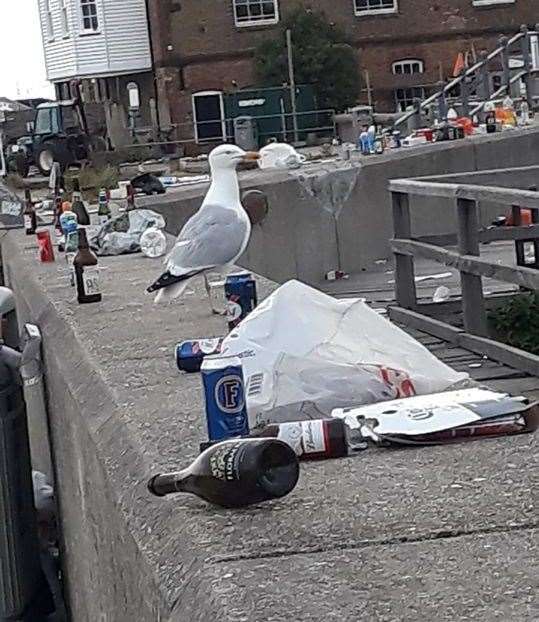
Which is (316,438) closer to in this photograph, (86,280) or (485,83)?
(86,280)

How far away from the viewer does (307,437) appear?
10.7ft

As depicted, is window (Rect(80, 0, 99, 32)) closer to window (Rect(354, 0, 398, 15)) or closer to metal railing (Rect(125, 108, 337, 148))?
metal railing (Rect(125, 108, 337, 148))

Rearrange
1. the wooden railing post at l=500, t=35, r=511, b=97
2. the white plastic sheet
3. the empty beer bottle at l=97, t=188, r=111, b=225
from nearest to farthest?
1. the white plastic sheet
2. the empty beer bottle at l=97, t=188, r=111, b=225
3. the wooden railing post at l=500, t=35, r=511, b=97

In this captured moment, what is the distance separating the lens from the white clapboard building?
36688mm

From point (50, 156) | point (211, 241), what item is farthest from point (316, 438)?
point (50, 156)

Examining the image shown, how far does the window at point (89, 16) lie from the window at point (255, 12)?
376 centimetres

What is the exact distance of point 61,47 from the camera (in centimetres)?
3869

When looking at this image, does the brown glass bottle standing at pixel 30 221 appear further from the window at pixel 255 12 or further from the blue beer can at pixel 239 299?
the window at pixel 255 12

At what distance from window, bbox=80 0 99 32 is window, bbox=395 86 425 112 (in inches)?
319

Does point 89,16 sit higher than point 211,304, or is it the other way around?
point 89,16

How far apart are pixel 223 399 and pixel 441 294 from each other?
315 inches

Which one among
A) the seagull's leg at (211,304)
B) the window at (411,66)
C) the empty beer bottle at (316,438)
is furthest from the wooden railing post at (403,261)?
the window at (411,66)

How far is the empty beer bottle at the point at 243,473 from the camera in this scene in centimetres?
279

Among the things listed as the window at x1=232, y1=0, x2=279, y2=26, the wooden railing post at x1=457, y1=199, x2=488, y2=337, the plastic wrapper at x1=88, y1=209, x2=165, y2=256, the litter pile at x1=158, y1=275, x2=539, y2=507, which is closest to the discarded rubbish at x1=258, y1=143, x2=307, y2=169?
the plastic wrapper at x1=88, y1=209, x2=165, y2=256
